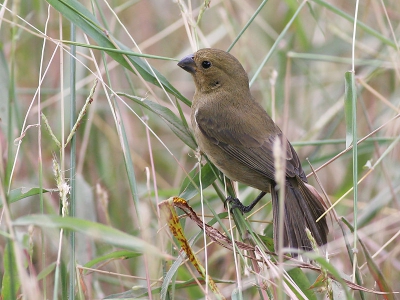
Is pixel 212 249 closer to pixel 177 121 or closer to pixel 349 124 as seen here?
pixel 177 121

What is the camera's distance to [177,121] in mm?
2885

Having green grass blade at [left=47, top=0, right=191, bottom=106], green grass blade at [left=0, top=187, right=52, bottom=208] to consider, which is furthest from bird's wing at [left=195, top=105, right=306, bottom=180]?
green grass blade at [left=0, top=187, right=52, bottom=208]

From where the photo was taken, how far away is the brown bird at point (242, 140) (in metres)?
3.09

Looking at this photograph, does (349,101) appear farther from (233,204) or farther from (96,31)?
(96,31)

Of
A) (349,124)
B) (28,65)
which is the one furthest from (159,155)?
(349,124)

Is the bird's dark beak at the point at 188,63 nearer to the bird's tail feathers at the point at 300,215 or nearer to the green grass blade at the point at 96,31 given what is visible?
the green grass blade at the point at 96,31

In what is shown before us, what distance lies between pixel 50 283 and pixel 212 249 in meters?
1.39

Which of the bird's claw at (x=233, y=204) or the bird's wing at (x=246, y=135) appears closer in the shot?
the bird's claw at (x=233, y=204)

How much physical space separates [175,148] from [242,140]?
5.08 ft

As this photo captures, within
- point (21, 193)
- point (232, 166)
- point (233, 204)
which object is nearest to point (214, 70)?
point (232, 166)

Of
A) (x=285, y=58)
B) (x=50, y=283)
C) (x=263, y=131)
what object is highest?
(x=285, y=58)

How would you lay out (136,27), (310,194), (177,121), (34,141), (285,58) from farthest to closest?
1. (136,27)
2. (285,58)
3. (34,141)
4. (310,194)
5. (177,121)

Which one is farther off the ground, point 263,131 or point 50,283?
point 263,131

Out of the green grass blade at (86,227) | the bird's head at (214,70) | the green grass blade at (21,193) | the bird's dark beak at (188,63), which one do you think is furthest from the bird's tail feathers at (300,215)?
the green grass blade at (86,227)
